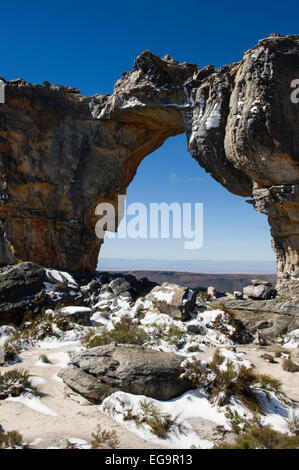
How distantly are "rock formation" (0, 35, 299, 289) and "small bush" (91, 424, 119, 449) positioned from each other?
11026mm

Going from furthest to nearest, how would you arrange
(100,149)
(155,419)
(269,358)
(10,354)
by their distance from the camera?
(100,149), (269,358), (10,354), (155,419)

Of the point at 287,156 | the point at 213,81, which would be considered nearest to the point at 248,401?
the point at 287,156

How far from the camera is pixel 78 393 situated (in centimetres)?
612

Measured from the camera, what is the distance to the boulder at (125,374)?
5891mm

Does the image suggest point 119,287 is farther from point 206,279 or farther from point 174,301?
point 206,279

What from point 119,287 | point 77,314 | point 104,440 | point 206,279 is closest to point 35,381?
point 104,440

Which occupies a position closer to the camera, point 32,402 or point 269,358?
point 32,402

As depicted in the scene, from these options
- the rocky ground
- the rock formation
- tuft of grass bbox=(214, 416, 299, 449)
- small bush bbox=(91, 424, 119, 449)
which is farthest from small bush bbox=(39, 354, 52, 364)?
the rock formation

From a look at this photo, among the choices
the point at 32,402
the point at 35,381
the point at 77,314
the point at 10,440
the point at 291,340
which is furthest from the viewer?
the point at 77,314

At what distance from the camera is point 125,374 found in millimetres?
6031

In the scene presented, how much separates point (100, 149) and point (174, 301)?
12.5 meters

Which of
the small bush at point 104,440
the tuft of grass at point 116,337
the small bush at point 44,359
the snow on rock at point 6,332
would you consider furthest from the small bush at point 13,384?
the snow on rock at point 6,332

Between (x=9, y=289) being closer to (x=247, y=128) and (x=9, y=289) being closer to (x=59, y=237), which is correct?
(x=59, y=237)

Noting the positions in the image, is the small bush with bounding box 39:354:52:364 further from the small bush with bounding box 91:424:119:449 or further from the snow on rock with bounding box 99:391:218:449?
the small bush with bounding box 91:424:119:449
